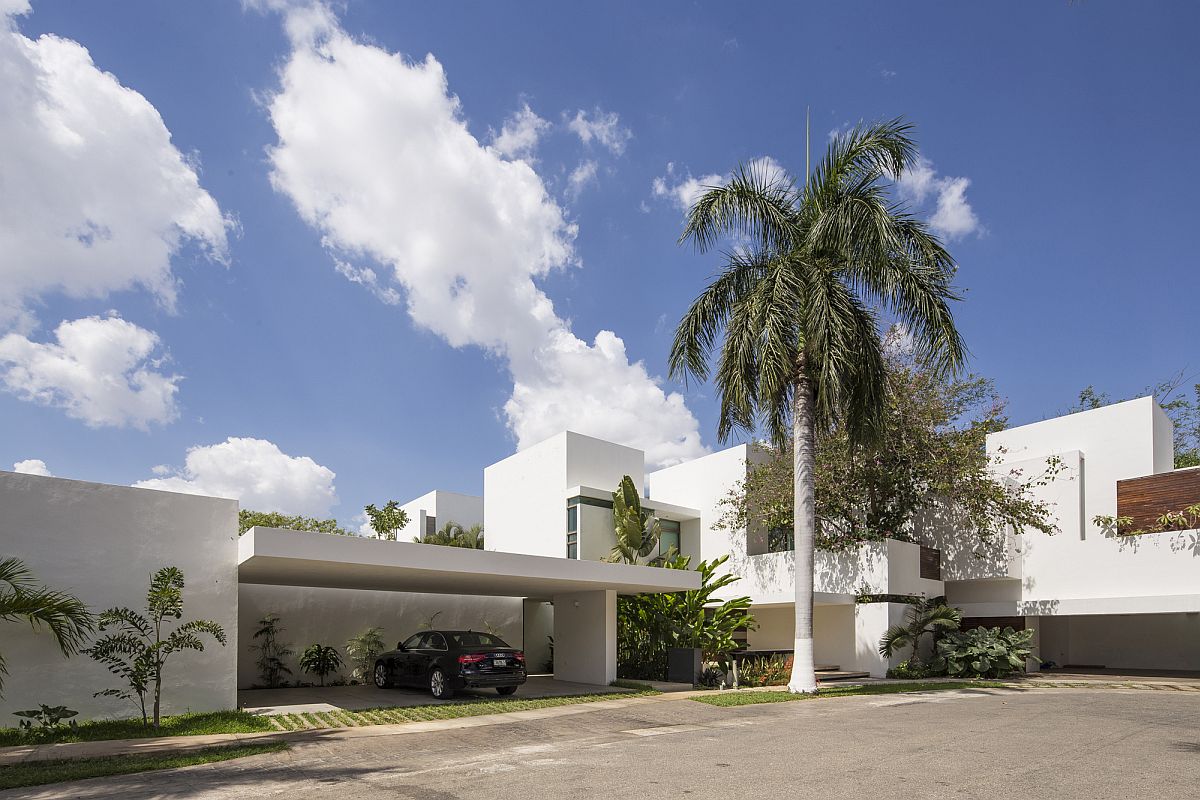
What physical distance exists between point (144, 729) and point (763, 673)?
12683 millimetres

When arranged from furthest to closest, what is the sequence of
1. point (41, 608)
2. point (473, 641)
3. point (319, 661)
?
point (319, 661) < point (473, 641) < point (41, 608)

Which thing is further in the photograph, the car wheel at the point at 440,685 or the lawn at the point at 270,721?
the car wheel at the point at 440,685

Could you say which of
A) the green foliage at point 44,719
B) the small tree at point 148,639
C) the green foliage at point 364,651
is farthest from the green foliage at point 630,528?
the green foliage at point 44,719

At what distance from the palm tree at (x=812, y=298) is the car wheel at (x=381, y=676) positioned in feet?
27.3

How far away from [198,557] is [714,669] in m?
11.4

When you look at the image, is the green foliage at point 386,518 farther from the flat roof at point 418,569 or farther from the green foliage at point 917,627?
the green foliage at point 917,627

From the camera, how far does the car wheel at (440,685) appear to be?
1476 cm

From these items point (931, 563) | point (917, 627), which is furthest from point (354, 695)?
point (931, 563)

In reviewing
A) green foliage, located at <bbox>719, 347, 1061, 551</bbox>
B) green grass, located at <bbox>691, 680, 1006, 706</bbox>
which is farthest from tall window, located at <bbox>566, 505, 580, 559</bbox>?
green grass, located at <bbox>691, 680, 1006, 706</bbox>

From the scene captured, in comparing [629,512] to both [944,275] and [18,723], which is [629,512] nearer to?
[944,275]

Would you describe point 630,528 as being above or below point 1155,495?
below

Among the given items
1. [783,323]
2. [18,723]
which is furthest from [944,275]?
[18,723]

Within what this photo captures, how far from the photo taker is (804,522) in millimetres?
16781

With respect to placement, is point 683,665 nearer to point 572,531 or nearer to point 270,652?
point 572,531
